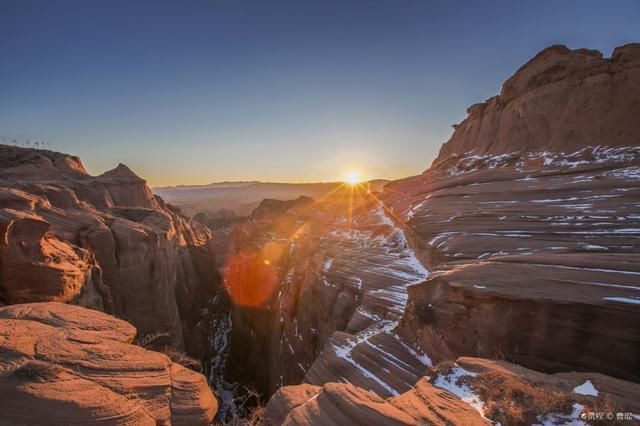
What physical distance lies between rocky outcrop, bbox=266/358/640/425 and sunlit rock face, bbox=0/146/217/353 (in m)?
8.12

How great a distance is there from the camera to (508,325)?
25.4 feet

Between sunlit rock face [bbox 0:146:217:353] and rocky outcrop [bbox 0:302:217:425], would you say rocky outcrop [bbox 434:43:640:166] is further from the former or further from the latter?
sunlit rock face [bbox 0:146:217:353]

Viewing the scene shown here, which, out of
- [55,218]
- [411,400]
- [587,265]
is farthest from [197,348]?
[587,265]

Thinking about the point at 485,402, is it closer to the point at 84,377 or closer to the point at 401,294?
the point at 84,377

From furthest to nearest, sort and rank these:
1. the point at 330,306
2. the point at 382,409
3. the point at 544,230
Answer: the point at 330,306, the point at 544,230, the point at 382,409

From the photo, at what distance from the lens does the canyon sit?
568cm

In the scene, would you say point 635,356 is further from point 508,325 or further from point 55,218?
point 55,218

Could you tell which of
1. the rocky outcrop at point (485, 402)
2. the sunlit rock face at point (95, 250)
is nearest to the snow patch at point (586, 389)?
the rocky outcrop at point (485, 402)

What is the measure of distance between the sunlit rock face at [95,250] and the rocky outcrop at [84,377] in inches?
137

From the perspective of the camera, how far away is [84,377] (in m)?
6.02

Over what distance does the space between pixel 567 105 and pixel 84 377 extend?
28447 mm

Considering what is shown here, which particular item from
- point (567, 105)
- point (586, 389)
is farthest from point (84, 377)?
point (567, 105)

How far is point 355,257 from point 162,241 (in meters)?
15.8

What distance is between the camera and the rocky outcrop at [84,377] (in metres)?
5.12
